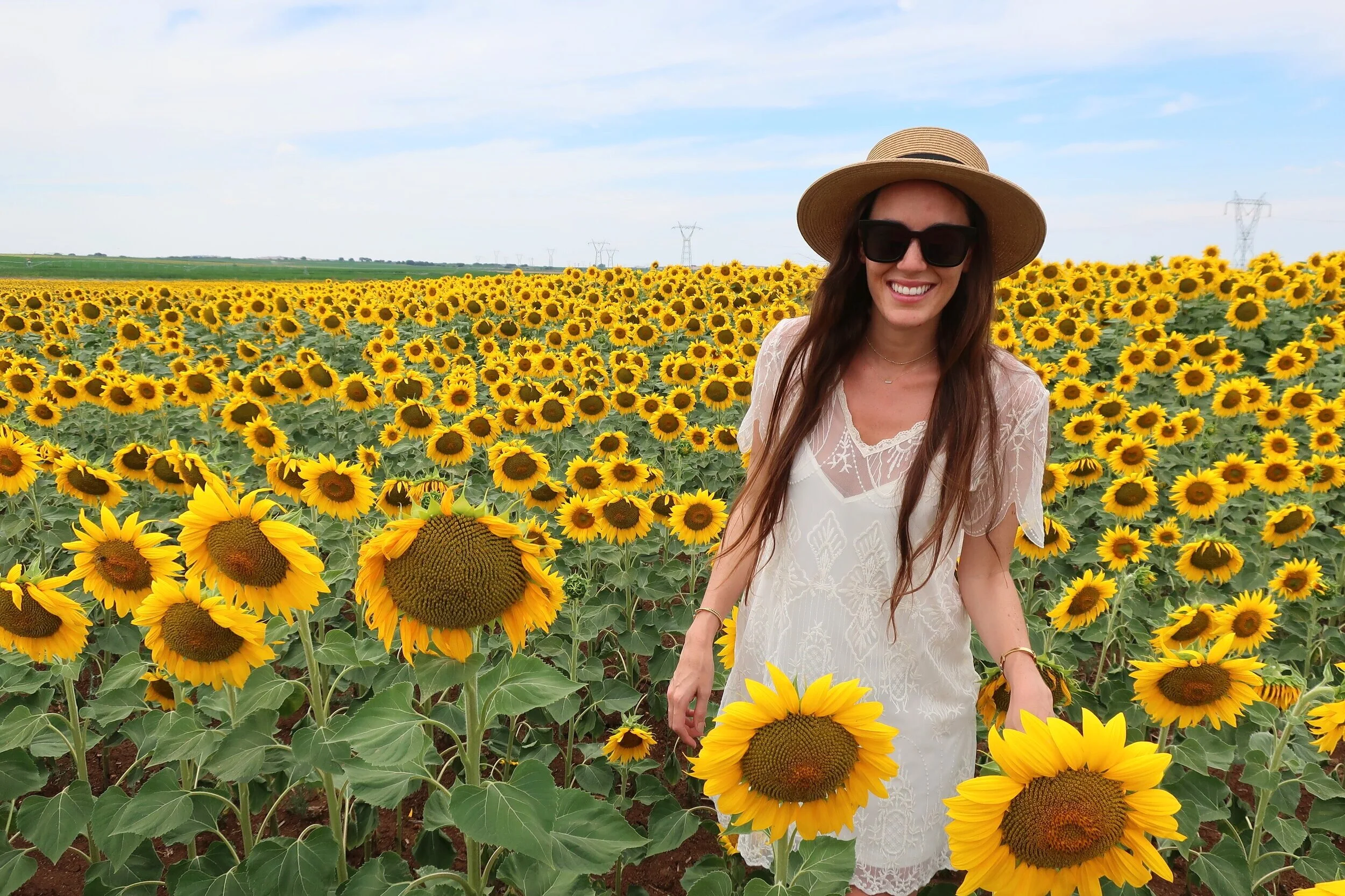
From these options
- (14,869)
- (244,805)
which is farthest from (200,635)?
(14,869)

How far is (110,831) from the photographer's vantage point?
233 cm

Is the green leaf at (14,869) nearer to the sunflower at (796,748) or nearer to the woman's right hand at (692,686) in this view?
the woman's right hand at (692,686)

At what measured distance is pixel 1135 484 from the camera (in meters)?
5.14

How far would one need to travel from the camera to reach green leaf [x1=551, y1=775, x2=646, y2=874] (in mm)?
1748

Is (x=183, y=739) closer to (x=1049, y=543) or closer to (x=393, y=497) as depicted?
(x=393, y=497)

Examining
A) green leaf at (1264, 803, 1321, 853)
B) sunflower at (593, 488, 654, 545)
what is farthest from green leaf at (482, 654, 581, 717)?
green leaf at (1264, 803, 1321, 853)

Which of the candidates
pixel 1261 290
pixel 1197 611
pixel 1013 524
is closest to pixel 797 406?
pixel 1013 524

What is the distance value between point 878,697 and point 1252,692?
1206mm

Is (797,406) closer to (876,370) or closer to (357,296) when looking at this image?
(876,370)

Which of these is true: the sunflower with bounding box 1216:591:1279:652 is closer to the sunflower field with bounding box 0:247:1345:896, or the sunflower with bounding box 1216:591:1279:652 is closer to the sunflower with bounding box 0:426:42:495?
the sunflower field with bounding box 0:247:1345:896

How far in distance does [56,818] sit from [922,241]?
10.0 ft

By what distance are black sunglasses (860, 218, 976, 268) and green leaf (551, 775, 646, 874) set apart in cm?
157

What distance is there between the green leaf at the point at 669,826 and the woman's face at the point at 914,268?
1.75 meters

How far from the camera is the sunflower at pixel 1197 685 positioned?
7.99 ft
